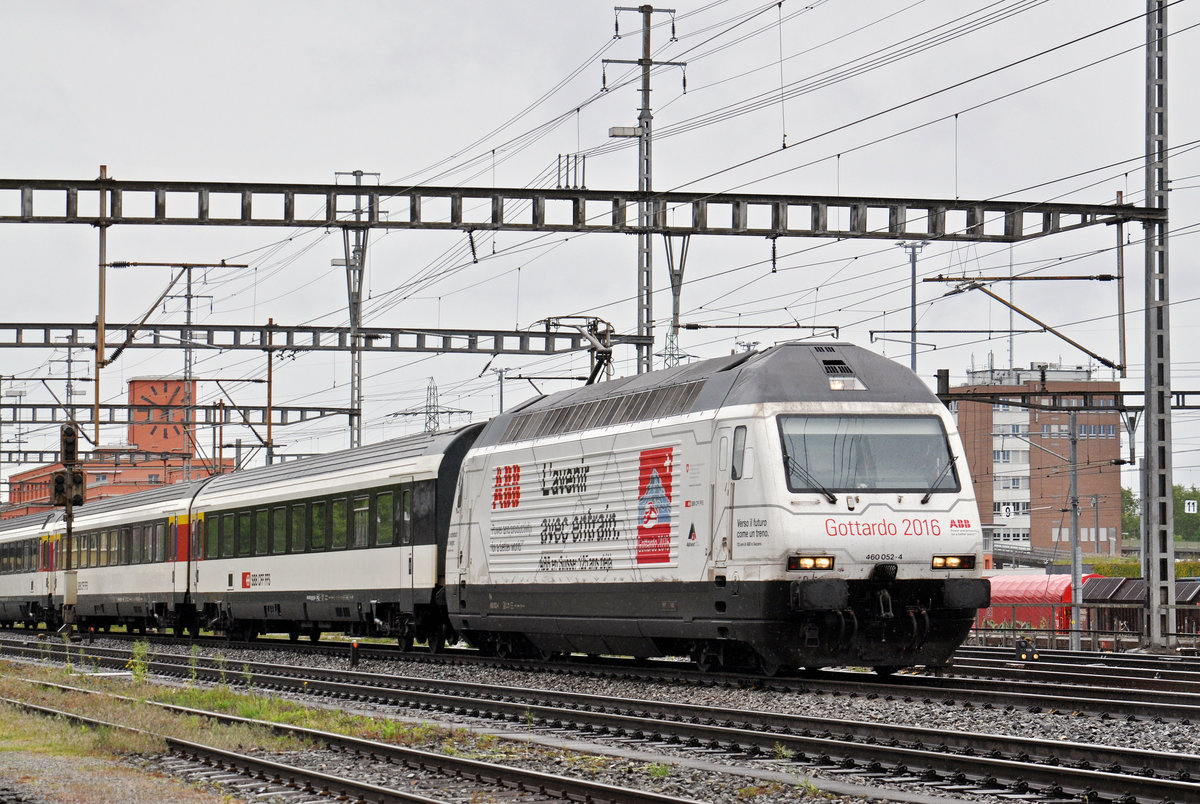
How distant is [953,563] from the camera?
57.9 feet

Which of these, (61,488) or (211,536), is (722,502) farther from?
(211,536)

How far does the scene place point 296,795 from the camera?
11938mm

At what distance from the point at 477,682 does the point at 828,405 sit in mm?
6539

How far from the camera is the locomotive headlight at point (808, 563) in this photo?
670 inches

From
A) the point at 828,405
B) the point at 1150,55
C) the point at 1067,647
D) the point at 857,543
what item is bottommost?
the point at 1067,647

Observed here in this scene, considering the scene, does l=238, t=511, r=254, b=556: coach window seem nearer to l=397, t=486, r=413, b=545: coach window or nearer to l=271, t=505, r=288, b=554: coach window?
l=271, t=505, r=288, b=554: coach window

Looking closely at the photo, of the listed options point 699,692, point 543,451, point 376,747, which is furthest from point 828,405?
point 376,747

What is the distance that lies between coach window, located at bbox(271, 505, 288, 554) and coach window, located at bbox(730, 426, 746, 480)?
50.8 feet

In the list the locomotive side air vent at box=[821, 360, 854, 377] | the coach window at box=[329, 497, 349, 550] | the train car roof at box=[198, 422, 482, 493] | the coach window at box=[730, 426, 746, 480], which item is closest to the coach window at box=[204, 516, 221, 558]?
the train car roof at box=[198, 422, 482, 493]

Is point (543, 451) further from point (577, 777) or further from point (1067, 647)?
point (1067, 647)

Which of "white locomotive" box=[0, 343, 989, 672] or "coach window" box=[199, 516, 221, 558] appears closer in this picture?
"white locomotive" box=[0, 343, 989, 672]

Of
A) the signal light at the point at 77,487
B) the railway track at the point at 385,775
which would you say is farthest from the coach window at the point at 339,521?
the railway track at the point at 385,775

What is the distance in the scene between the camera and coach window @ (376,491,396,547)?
26.7m

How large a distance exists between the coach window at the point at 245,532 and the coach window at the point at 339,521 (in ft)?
15.1
